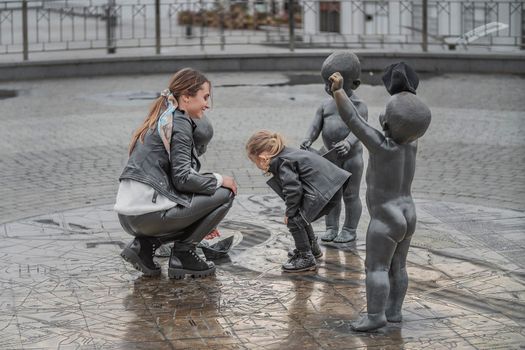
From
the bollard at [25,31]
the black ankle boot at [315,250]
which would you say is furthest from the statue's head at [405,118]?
the bollard at [25,31]

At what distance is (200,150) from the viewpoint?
959 cm

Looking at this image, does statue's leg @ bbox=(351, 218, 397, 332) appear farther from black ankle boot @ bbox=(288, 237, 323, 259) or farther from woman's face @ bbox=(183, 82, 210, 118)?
woman's face @ bbox=(183, 82, 210, 118)

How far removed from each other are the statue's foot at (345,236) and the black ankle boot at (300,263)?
0.82 meters

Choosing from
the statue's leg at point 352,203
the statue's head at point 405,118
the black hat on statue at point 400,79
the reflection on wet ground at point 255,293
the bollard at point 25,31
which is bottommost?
the reflection on wet ground at point 255,293

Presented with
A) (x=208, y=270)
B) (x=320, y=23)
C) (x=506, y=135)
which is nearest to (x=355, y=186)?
(x=208, y=270)

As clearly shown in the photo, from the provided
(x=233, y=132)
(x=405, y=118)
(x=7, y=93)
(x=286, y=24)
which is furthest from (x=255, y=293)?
(x=286, y=24)

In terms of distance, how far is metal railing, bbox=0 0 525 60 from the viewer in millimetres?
22812

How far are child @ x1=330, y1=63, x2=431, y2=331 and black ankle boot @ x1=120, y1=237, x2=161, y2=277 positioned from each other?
77.9 inches

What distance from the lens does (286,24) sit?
30125mm

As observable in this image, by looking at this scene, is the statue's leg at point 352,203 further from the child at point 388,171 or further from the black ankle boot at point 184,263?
the child at point 388,171

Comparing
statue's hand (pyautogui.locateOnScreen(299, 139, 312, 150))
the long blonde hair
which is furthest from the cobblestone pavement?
the long blonde hair

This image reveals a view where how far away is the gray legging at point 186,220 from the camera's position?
875 centimetres

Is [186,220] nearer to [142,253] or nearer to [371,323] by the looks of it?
[142,253]

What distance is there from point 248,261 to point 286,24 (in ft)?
69.5
